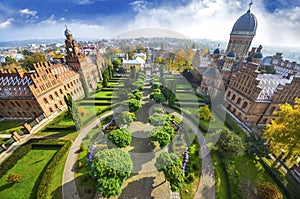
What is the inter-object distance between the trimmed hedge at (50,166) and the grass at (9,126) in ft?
45.1

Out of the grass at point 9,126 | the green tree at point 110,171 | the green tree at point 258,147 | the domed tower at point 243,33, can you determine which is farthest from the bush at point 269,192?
the domed tower at point 243,33

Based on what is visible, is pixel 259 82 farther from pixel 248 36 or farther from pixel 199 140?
pixel 248 36

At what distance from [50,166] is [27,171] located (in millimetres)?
4770

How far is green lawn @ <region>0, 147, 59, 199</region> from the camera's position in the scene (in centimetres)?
2021

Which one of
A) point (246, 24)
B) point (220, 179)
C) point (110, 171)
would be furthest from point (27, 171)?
point (246, 24)

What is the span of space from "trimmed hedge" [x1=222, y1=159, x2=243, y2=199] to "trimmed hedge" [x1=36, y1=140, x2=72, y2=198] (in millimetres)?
29880

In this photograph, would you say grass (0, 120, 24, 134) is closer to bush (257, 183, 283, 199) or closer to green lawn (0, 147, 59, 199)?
green lawn (0, 147, 59, 199)

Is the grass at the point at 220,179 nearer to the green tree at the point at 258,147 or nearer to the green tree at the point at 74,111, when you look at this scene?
the green tree at the point at 258,147

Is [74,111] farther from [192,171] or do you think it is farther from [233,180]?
[233,180]

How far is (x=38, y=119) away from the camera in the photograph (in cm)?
3556

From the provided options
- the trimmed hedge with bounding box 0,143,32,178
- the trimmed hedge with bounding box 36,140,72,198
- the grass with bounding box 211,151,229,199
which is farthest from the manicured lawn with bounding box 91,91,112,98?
the grass with bounding box 211,151,229,199

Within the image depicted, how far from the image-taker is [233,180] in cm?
2148

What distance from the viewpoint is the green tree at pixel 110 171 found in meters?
17.0

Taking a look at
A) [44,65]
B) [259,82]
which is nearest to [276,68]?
[259,82]
